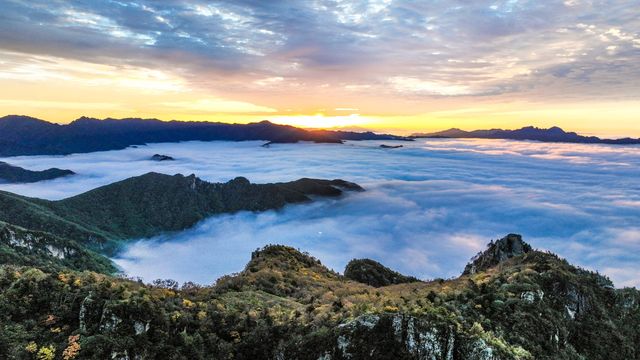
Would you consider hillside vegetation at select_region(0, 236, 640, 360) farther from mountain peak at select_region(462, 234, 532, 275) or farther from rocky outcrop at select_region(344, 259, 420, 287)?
rocky outcrop at select_region(344, 259, 420, 287)

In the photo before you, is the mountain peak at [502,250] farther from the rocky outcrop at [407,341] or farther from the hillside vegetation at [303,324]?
the rocky outcrop at [407,341]

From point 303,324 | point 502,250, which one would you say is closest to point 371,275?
point 502,250

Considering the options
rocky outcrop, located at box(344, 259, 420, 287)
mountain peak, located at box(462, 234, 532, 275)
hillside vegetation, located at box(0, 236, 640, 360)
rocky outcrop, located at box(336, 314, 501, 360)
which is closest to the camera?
rocky outcrop, located at box(336, 314, 501, 360)

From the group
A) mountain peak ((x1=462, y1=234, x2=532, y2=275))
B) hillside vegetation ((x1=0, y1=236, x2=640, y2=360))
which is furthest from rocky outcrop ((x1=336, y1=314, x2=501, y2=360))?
mountain peak ((x1=462, y1=234, x2=532, y2=275))

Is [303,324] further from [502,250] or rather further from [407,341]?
[502,250]

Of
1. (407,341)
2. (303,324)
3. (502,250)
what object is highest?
(407,341)

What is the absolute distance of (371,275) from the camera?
335 feet

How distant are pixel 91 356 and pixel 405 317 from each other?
64.7 ft

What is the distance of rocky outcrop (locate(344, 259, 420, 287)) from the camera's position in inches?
3952

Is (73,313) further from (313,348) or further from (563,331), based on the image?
(563,331)

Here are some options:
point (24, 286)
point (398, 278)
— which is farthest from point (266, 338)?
point (398, 278)

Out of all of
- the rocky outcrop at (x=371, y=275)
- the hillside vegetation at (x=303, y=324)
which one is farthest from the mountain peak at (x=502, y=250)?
the hillside vegetation at (x=303, y=324)

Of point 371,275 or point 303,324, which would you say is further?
point 371,275

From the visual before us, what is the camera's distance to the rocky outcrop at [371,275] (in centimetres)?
10038
